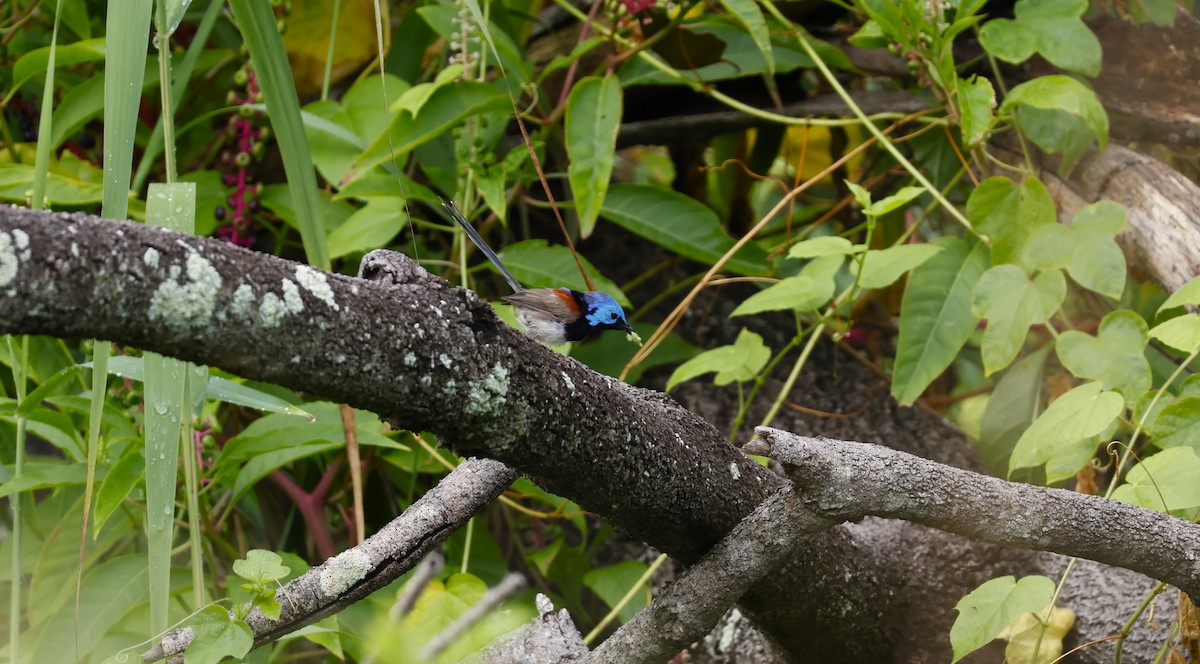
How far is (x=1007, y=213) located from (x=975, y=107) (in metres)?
0.25

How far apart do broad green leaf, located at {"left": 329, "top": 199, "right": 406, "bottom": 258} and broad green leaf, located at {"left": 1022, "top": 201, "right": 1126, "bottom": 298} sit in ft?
4.66

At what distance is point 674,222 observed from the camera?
277 centimetres

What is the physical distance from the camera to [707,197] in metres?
3.69

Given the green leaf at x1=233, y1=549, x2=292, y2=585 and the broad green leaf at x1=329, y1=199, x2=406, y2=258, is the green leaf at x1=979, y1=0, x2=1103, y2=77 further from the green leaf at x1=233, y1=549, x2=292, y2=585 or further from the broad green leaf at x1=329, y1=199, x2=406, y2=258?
Answer: the green leaf at x1=233, y1=549, x2=292, y2=585

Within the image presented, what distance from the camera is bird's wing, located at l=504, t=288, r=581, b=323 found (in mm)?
2744

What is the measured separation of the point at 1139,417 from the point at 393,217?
167 centimetres

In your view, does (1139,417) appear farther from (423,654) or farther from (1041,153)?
(423,654)

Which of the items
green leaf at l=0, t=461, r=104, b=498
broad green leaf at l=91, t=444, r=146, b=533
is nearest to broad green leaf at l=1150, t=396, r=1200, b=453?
broad green leaf at l=91, t=444, r=146, b=533

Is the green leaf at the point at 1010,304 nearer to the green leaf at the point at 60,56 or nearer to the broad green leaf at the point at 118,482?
the broad green leaf at the point at 118,482

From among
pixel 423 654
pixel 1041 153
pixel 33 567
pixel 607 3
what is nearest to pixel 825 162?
pixel 1041 153

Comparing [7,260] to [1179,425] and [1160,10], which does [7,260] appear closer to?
[1179,425]

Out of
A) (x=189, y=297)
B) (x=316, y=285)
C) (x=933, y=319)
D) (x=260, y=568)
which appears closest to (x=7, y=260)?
(x=189, y=297)

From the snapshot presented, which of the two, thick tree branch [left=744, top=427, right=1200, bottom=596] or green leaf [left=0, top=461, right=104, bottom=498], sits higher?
thick tree branch [left=744, top=427, right=1200, bottom=596]

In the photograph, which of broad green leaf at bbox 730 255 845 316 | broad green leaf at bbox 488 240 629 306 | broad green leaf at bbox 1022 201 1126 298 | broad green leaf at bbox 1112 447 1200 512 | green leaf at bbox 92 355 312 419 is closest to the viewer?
broad green leaf at bbox 1112 447 1200 512
